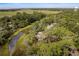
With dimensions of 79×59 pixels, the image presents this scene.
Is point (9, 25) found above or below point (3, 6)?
below

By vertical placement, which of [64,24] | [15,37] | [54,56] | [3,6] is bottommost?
[54,56]

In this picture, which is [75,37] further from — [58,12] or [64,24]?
[58,12]

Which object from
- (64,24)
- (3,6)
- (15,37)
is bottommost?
(15,37)

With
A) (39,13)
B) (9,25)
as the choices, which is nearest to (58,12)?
(39,13)

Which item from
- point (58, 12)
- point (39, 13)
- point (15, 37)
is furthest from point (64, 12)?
point (15, 37)

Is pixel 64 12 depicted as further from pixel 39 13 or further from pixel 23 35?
pixel 23 35

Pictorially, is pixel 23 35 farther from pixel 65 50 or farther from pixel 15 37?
pixel 65 50

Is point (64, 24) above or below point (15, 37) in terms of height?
above
